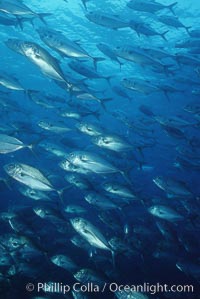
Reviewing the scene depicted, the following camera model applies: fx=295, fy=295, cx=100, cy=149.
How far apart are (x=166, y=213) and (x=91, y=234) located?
2538 millimetres

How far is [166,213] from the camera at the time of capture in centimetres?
760

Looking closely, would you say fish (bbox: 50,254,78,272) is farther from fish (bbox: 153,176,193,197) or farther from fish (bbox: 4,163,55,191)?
fish (bbox: 153,176,193,197)

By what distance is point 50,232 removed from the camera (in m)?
11.6

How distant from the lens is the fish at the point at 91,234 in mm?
5766

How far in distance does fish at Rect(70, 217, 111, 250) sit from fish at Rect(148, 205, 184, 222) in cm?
226

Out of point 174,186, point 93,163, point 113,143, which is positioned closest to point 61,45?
point 113,143

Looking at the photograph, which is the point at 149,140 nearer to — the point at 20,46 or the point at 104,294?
the point at 104,294

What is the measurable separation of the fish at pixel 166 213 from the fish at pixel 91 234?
2.26 m

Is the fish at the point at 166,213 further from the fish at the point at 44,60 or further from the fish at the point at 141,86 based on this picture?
the fish at the point at 44,60

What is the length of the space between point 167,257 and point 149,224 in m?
3.03

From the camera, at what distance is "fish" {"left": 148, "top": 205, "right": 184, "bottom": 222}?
7.52 m

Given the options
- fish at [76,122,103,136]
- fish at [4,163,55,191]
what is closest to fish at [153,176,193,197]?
fish at [76,122,103,136]

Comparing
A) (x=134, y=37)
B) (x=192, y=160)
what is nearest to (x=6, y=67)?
(x=134, y=37)

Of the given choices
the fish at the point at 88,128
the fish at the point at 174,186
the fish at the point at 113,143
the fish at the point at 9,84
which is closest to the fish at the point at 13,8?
the fish at the point at 9,84
